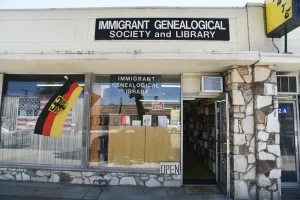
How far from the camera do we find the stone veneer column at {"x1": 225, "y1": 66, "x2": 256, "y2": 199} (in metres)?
5.74

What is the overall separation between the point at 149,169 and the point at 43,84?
151 inches

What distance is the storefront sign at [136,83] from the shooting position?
6.98 metres

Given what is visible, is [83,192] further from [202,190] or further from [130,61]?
[130,61]

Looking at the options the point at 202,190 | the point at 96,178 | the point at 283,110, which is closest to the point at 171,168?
the point at 202,190

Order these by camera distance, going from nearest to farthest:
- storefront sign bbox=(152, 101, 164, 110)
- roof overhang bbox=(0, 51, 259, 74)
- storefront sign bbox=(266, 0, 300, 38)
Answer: storefront sign bbox=(266, 0, 300, 38)
roof overhang bbox=(0, 51, 259, 74)
storefront sign bbox=(152, 101, 164, 110)

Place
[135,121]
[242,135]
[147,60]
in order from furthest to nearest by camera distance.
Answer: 1. [135,121]
2. [242,135]
3. [147,60]

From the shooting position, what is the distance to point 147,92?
275 inches

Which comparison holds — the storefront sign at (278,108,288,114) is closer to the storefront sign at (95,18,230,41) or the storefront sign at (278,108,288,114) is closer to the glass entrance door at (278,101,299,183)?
the glass entrance door at (278,101,299,183)

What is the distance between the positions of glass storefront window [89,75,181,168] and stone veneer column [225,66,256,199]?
58.5 inches

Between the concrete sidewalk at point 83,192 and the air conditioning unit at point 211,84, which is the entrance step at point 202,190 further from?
the air conditioning unit at point 211,84

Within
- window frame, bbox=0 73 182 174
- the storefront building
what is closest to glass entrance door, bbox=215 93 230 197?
the storefront building

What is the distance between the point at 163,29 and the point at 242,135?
3.14 meters

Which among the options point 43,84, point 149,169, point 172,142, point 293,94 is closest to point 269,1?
point 293,94

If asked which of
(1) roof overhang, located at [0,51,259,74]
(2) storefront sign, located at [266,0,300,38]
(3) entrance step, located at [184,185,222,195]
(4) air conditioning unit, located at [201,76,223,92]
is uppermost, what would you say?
(2) storefront sign, located at [266,0,300,38]
